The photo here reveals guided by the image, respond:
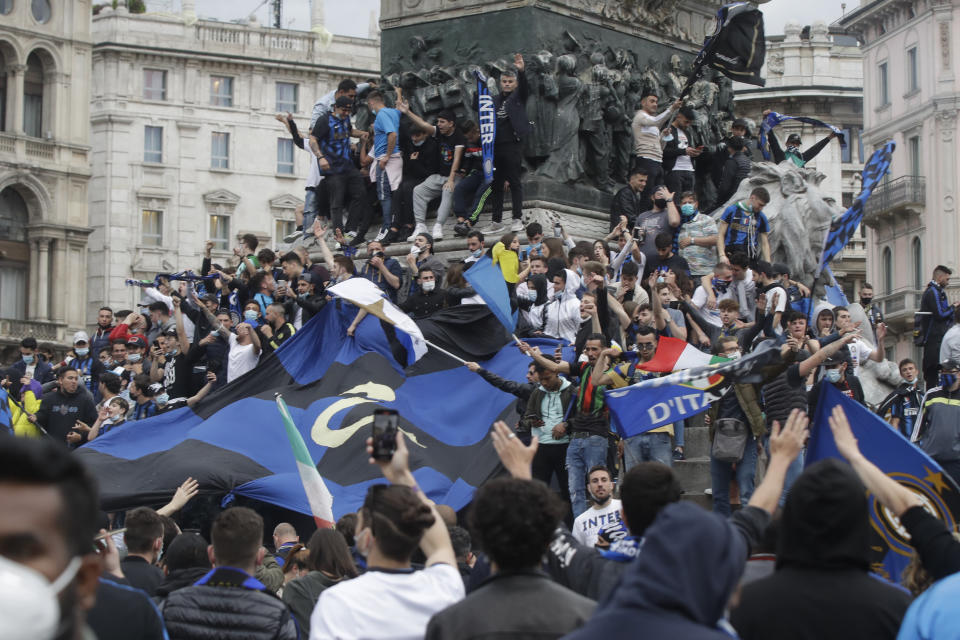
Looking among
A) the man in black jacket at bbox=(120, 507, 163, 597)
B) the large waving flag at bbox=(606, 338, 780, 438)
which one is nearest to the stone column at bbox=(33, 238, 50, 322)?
the large waving flag at bbox=(606, 338, 780, 438)

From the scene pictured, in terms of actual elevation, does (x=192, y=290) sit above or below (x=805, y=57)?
below

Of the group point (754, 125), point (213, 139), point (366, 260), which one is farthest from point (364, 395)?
point (213, 139)

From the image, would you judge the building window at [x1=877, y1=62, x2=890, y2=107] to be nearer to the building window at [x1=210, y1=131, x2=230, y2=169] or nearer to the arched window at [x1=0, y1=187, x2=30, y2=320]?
the building window at [x1=210, y1=131, x2=230, y2=169]

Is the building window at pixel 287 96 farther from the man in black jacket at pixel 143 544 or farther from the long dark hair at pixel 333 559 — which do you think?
the man in black jacket at pixel 143 544

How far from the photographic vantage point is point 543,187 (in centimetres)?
1789

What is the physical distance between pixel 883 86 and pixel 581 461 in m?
44.4

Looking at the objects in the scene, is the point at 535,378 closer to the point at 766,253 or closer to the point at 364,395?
the point at 364,395

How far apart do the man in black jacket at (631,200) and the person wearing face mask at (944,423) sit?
552cm

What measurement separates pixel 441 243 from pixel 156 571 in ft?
34.6

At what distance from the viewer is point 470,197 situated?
17688 millimetres

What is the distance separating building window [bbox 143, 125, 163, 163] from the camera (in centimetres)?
6025

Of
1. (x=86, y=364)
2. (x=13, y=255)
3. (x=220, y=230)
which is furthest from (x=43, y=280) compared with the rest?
(x=86, y=364)

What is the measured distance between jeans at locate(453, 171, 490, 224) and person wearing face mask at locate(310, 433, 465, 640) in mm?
12004

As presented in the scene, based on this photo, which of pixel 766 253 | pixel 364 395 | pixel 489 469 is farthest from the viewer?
pixel 766 253
